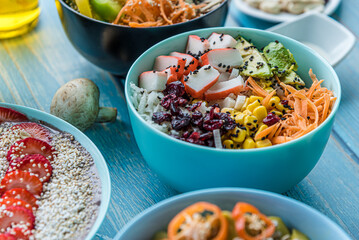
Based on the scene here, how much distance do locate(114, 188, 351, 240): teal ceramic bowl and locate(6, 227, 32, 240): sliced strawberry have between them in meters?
0.27

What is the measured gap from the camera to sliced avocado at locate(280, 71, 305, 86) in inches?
49.9

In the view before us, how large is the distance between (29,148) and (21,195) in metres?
0.18

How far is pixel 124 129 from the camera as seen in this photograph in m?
1.45

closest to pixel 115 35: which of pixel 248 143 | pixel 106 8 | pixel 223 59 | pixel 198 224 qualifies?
pixel 106 8

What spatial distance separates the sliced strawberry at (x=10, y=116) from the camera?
1267 millimetres

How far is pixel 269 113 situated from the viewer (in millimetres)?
1175

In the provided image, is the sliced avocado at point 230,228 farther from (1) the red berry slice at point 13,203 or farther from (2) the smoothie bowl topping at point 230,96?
(1) the red berry slice at point 13,203

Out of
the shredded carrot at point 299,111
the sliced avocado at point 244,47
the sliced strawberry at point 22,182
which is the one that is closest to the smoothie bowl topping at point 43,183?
the sliced strawberry at point 22,182

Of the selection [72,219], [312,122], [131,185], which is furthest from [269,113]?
[72,219]

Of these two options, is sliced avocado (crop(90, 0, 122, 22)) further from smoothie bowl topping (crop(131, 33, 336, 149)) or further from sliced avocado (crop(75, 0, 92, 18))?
smoothie bowl topping (crop(131, 33, 336, 149))

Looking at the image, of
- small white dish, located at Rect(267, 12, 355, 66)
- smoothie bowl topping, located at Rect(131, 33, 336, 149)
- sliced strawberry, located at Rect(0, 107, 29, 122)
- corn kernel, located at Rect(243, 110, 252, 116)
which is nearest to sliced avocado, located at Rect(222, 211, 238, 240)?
smoothie bowl topping, located at Rect(131, 33, 336, 149)

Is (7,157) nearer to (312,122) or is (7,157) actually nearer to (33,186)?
(33,186)

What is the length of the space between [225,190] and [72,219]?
15.0 inches

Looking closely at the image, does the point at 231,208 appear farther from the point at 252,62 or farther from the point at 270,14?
the point at 270,14
